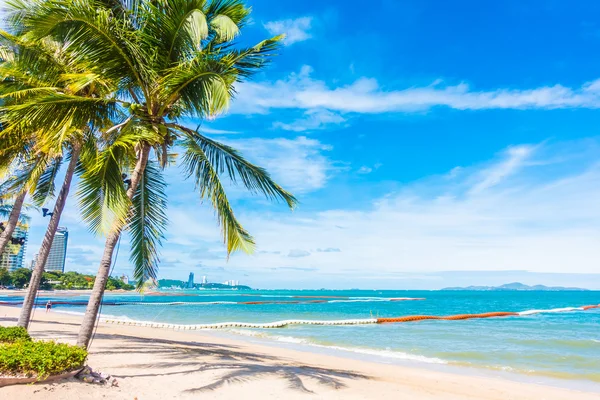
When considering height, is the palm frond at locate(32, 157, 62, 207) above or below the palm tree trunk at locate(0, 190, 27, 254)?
above

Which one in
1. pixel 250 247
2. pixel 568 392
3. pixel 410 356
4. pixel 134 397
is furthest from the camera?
pixel 410 356

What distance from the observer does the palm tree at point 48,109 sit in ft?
20.4

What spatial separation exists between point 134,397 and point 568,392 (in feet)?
34.4

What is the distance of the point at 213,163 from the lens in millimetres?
7980

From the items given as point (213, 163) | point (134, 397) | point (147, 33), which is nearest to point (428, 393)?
point (134, 397)

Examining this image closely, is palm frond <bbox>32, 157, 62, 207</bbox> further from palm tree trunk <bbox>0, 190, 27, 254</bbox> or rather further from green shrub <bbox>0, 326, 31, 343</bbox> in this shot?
green shrub <bbox>0, 326, 31, 343</bbox>

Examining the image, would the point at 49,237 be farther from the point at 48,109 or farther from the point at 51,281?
the point at 51,281

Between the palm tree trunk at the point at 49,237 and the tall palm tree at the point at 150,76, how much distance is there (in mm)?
2132

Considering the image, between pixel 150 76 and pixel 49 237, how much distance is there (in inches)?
202

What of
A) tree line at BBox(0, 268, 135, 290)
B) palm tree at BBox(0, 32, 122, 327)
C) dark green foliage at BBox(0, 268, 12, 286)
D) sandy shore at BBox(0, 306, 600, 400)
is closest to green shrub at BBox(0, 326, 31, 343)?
sandy shore at BBox(0, 306, 600, 400)

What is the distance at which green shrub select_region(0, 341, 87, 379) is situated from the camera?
5172mm

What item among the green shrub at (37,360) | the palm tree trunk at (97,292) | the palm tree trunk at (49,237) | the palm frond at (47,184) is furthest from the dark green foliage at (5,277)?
the green shrub at (37,360)

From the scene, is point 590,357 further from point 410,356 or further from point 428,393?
point 428,393

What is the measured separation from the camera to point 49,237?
9.38 metres
